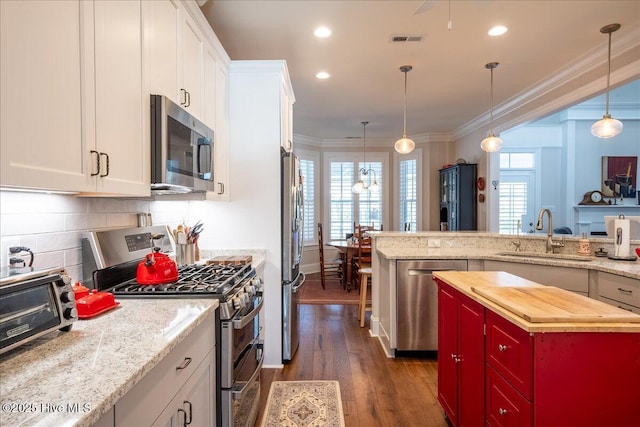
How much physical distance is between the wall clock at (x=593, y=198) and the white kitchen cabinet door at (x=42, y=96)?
24.8 ft

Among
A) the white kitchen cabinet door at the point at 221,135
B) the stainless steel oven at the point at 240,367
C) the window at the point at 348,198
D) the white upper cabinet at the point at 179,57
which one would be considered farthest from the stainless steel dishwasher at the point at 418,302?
the window at the point at 348,198

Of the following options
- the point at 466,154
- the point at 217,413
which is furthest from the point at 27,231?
the point at 466,154

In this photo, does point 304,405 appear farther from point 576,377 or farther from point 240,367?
point 576,377

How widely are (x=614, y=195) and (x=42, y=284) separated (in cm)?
795

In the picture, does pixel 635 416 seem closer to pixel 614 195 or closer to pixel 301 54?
pixel 301 54

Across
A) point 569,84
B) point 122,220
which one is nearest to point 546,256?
point 569,84

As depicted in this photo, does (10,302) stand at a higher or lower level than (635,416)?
higher

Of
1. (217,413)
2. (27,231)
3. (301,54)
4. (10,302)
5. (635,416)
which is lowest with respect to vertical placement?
(217,413)

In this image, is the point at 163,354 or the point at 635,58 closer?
the point at 163,354

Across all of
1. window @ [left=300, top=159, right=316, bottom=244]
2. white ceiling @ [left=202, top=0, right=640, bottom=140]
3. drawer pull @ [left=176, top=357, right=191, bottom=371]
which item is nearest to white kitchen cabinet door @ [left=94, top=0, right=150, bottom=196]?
drawer pull @ [left=176, top=357, right=191, bottom=371]

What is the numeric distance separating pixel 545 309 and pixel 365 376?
1.77 m

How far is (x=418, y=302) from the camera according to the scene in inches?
122

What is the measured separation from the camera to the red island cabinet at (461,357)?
1.66 metres

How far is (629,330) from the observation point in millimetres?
1217
